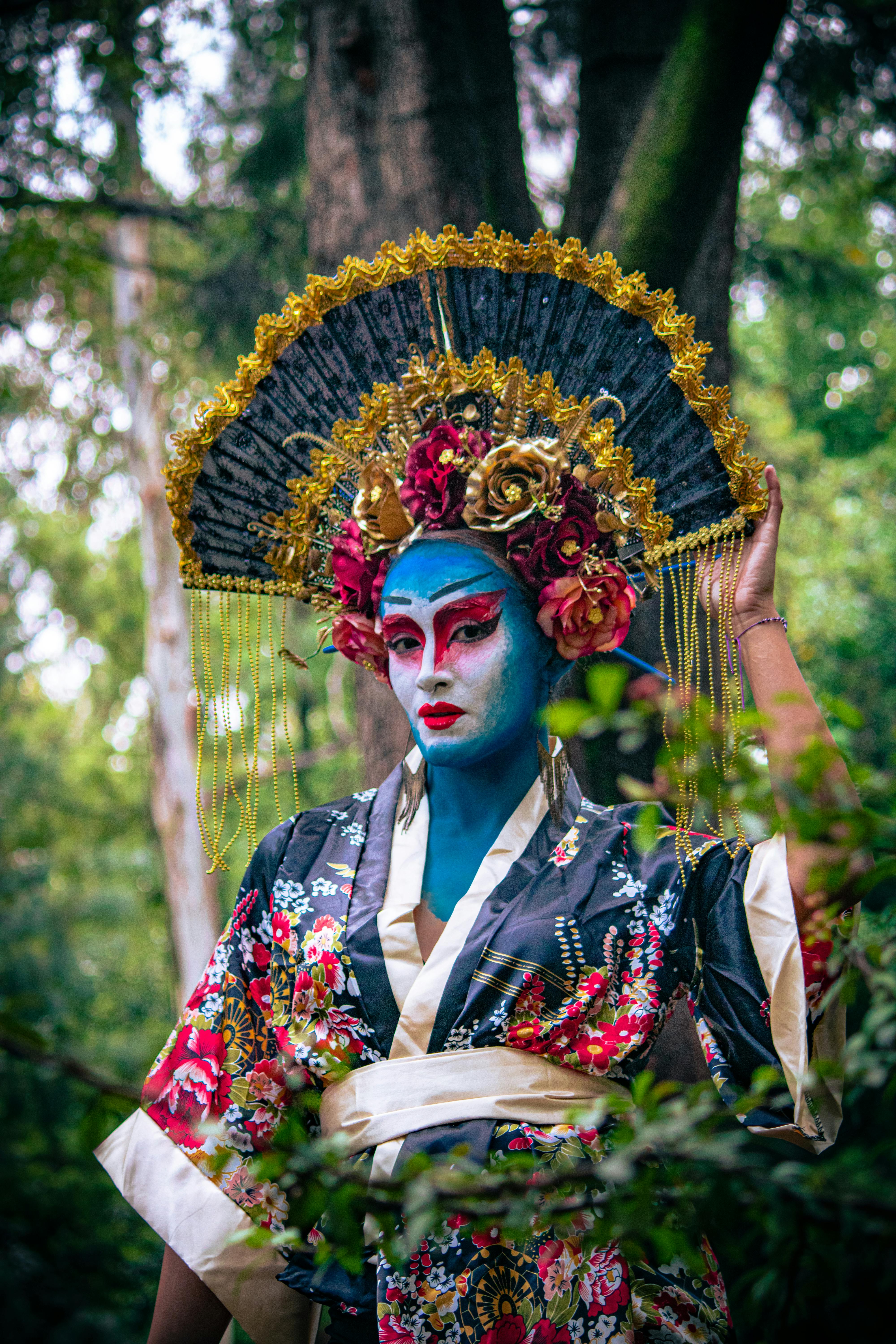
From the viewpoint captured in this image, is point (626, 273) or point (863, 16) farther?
point (863, 16)

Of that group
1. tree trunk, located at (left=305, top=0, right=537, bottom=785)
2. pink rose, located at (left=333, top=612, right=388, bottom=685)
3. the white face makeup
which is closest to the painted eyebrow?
the white face makeup

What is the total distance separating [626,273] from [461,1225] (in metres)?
2.20

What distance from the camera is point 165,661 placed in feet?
23.0

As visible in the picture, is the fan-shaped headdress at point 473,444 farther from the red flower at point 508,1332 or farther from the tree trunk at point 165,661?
the tree trunk at point 165,661

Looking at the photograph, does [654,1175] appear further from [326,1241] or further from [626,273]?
[626,273]

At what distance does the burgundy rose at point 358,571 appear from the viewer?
2.04 meters

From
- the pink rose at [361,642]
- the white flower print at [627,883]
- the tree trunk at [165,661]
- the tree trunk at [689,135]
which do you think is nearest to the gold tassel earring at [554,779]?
the white flower print at [627,883]

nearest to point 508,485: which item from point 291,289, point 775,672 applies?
point 775,672

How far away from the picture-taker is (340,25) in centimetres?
320

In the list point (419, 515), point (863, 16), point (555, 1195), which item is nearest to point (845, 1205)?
point (555, 1195)

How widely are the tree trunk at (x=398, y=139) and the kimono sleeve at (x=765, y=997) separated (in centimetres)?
127

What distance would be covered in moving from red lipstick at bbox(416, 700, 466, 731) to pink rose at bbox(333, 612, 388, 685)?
0.28 m

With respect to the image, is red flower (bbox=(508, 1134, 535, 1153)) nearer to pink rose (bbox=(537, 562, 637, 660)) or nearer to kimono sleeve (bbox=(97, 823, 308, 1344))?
A: kimono sleeve (bbox=(97, 823, 308, 1344))

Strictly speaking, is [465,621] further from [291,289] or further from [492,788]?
[291,289]
